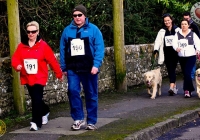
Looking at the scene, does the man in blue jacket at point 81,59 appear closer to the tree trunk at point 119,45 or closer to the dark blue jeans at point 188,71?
the dark blue jeans at point 188,71

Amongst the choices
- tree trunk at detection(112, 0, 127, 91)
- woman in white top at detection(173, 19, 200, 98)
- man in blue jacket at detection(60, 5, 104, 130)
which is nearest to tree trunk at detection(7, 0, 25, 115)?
man in blue jacket at detection(60, 5, 104, 130)

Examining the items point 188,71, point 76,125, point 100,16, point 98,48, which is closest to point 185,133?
point 76,125

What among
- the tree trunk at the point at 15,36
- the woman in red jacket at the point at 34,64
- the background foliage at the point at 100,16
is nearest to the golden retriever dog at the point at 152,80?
the background foliage at the point at 100,16

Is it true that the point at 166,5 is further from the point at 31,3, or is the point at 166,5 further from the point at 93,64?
the point at 93,64

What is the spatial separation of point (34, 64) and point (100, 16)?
6.42m

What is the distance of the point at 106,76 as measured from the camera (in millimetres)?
13523

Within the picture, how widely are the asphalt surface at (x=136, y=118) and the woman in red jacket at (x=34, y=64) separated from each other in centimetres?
36

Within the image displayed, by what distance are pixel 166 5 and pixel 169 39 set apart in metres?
4.40

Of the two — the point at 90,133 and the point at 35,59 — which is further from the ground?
the point at 35,59

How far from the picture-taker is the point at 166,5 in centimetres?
1716

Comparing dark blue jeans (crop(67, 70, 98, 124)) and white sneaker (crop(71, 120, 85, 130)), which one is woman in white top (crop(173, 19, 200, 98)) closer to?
dark blue jeans (crop(67, 70, 98, 124))

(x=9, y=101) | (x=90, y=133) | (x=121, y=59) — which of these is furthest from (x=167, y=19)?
(x=90, y=133)

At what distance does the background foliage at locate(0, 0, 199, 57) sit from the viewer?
534 inches

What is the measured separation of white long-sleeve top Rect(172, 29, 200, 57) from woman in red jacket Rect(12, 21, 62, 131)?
14.4 ft
